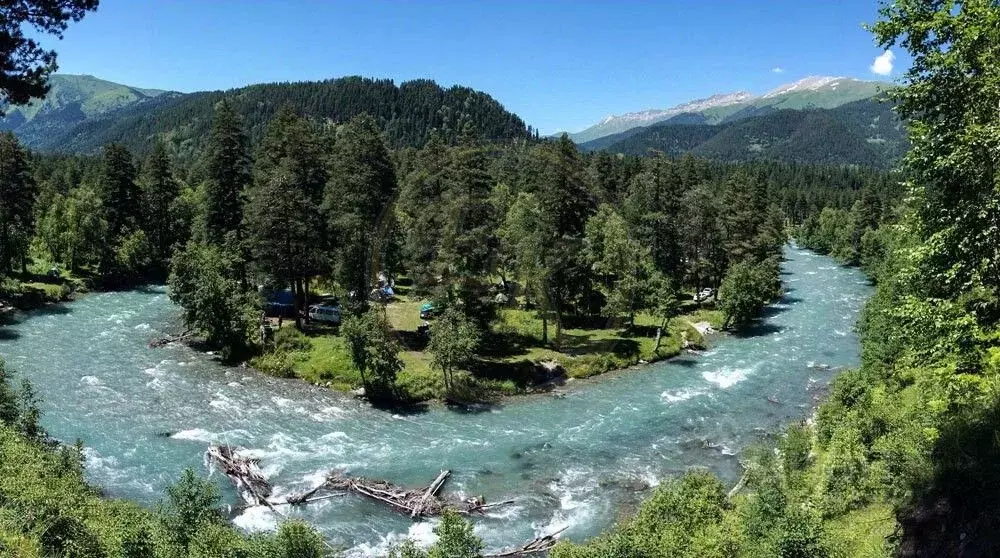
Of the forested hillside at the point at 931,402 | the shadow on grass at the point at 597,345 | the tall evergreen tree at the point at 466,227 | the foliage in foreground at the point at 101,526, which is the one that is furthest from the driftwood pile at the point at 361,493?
the shadow on grass at the point at 597,345

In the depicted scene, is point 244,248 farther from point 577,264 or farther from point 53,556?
point 53,556

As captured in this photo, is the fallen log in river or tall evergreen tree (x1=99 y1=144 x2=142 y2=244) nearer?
the fallen log in river

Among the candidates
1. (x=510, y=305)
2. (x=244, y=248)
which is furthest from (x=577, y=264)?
(x=244, y=248)

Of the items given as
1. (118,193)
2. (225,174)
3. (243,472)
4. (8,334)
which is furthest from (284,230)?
(118,193)

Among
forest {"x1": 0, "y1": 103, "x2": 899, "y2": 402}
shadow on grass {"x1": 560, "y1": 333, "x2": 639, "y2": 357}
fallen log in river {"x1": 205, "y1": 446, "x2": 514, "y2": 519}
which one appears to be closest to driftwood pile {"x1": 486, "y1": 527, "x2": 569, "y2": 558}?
fallen log in river {"x1": 205, "y1": 446, "x2": 514, "y2": 519}

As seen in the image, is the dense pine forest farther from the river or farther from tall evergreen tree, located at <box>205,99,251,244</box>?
the river

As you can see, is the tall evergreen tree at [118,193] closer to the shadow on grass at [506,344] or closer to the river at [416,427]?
the river at [416,427]
